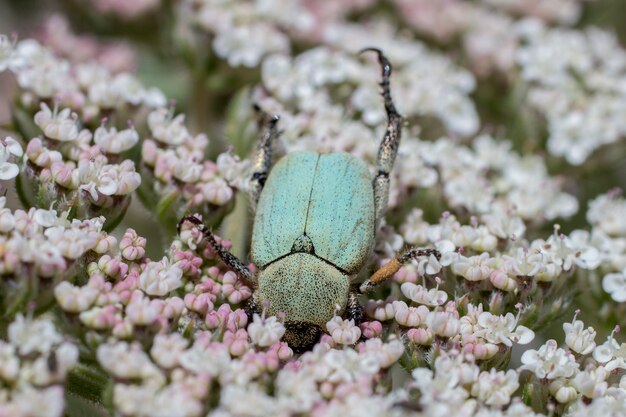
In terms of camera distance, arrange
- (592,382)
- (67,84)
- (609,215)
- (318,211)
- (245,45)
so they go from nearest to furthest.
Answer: (592,382) < (318,211) < (67,84) < (609,215) < (245,45)

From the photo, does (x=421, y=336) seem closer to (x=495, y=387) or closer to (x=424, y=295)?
(x=424, y=295)

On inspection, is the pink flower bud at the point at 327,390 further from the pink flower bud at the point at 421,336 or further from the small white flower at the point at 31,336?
the small white flower at the point at 31,336

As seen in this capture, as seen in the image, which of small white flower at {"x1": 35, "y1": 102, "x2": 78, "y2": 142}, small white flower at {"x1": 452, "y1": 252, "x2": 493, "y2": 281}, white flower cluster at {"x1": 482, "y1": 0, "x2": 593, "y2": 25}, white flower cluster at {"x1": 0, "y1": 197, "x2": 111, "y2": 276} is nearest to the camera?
white flower cluster at {"x1": 0, "y1": 197, "x2": 111, "y2": 276}

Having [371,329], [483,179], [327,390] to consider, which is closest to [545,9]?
[483,179]

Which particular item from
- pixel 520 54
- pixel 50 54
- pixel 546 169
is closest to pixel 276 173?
pixel 50 54

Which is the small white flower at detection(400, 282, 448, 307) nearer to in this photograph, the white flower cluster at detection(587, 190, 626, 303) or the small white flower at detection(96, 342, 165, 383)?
the white flower cluster at detection(587, 190, 626, 303)

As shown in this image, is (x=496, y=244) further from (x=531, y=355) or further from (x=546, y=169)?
(x=546, y=169)

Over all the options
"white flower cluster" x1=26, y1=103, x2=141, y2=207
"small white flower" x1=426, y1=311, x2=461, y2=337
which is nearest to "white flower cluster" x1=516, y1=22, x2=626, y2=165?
"small white flower" x1=426, y1=311, x2=461, y2=337
